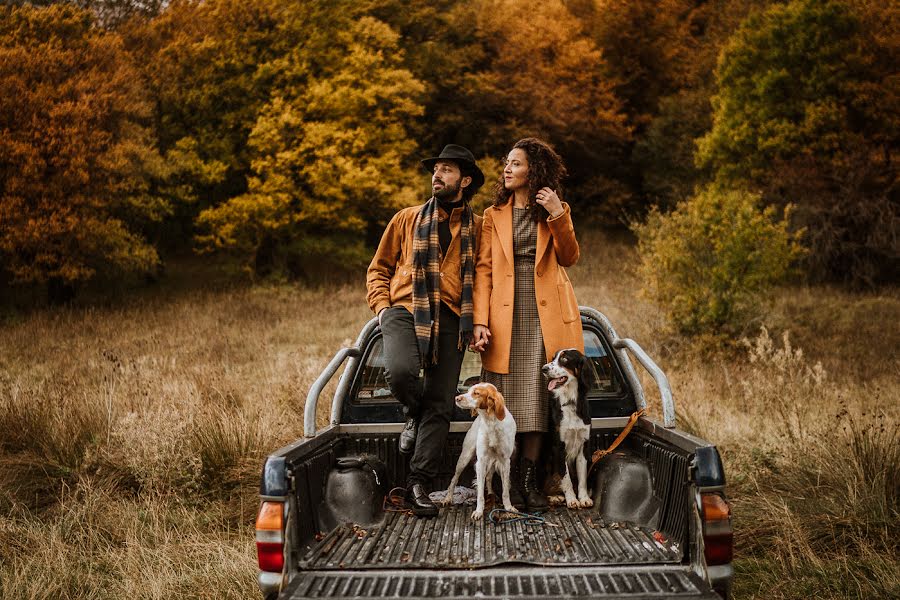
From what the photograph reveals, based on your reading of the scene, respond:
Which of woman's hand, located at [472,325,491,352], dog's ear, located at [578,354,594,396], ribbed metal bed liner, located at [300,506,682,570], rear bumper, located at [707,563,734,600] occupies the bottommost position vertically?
ribbed metal bed liner, located at [300,506,682,570]

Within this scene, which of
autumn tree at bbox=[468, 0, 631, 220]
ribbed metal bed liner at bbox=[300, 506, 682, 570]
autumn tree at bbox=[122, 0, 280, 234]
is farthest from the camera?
autumn tree at bbox=[468, 0, 631, 220]

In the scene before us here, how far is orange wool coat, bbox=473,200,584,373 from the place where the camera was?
169 inches

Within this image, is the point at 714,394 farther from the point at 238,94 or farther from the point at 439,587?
the point at 238,94

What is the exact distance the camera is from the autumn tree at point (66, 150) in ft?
64.2

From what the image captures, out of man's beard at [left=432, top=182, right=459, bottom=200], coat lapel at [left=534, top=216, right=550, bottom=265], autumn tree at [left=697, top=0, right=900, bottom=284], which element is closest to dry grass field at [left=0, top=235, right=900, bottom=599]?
coat lapel at [left=534, top=216, right=550, bottom=265]

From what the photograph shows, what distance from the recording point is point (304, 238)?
87.1ft

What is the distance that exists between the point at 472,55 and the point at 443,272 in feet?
101

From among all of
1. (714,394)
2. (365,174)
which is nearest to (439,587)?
(714,394)

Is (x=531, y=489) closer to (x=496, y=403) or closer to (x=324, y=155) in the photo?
(x=496, y=403)

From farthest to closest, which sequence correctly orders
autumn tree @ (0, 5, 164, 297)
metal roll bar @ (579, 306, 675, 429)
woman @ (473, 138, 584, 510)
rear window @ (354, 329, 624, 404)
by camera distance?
autumn tree @ (0, 5, 164, 297)
rear window @ (354, 329, 624, 404)
woman @ (473, 138, 584, 510)
metal roll bar @ (579, 306, 675, 429)

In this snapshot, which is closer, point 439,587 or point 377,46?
point 439,587

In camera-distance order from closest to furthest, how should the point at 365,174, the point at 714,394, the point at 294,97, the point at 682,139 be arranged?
the point at 714,394, the point at 365,174, the point at 294,97, the point at 682,139

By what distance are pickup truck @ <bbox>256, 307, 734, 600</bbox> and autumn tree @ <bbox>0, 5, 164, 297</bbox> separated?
1853 centimetres

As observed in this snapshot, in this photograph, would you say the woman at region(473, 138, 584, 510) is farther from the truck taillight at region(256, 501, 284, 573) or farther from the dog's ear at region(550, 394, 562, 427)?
the truck taillight at region(256, 501, 284, 573)
